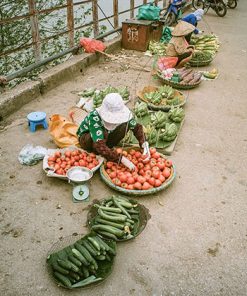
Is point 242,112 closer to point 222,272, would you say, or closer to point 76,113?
point 76,113

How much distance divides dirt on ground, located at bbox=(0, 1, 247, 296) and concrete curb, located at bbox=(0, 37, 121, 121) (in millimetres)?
167

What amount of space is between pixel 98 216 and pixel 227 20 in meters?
12.6

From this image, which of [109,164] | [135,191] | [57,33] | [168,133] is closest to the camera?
[135,191]

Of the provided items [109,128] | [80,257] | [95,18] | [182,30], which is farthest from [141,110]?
[95,18]

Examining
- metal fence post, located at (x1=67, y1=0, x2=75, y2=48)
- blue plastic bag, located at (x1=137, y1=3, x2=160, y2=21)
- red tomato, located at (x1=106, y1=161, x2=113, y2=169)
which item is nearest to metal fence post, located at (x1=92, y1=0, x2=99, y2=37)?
metal fence post, located at (x1=67, y1=0, x2=75, y2=48)

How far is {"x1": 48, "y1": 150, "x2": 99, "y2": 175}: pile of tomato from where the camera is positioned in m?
4.12

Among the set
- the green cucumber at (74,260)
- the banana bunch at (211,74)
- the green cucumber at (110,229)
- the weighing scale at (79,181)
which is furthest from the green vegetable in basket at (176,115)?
the green cucumber at (74,260)

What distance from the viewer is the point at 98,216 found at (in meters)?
3.46

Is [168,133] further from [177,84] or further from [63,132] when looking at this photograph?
[177,84]

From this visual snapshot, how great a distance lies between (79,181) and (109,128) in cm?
76

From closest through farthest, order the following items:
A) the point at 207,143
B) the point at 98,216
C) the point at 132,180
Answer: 1. the point at 98,216
2. the point at 132,180
3. the point at 207,143

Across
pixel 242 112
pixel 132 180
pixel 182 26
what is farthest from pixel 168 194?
pixel 182 26

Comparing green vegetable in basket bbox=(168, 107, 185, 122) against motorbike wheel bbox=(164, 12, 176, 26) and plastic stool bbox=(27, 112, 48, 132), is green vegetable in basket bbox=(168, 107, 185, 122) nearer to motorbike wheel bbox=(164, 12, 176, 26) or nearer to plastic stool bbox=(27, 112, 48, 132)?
plastic stool bbox=(27, 112, 48, 132)

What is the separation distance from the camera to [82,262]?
2865mm
